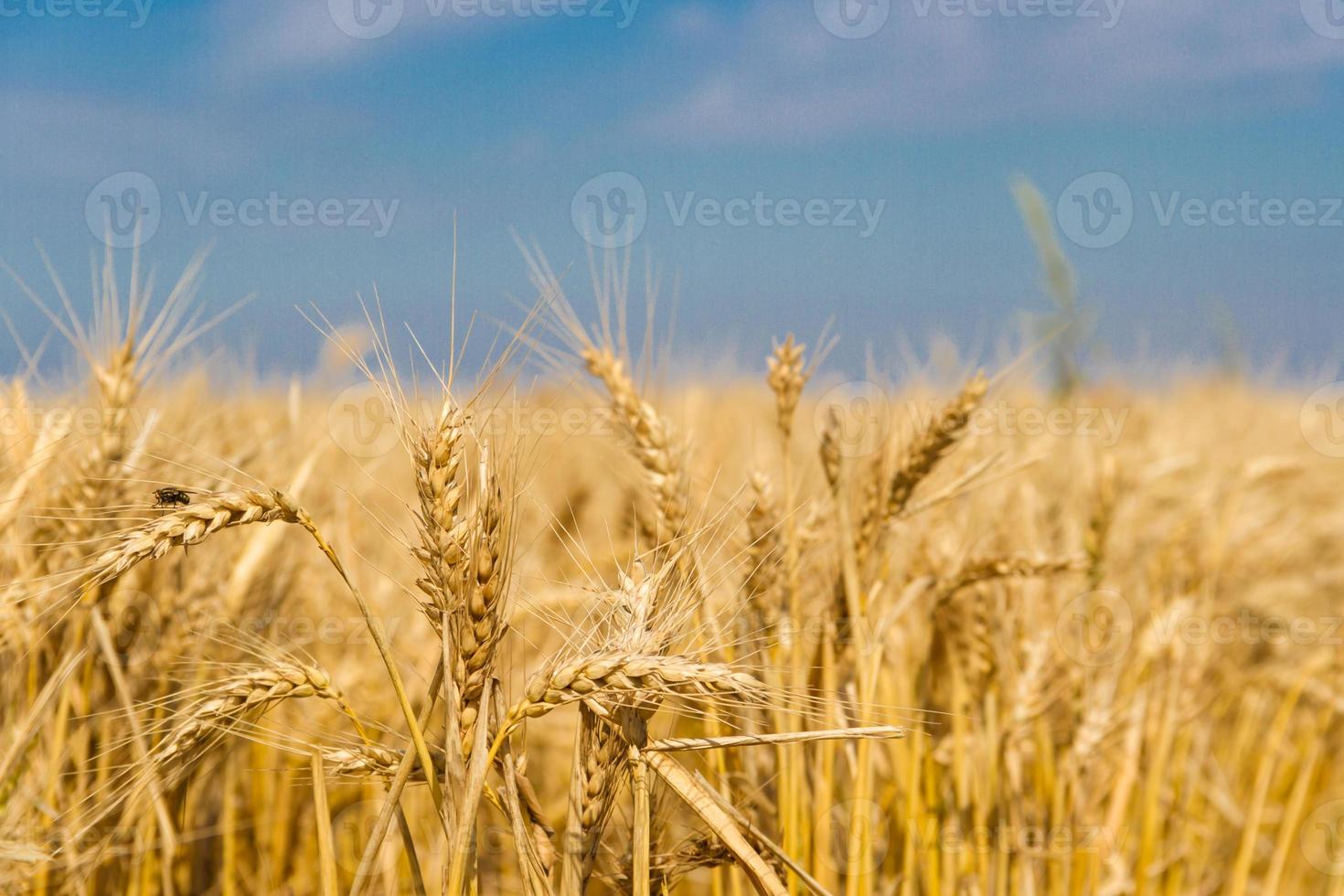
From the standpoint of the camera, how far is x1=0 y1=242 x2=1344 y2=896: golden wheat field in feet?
3.51

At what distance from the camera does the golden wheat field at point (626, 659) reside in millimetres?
1069

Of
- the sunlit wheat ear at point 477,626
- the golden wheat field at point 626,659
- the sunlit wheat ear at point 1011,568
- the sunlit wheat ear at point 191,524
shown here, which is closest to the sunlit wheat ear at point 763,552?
the golden wheat field at point 626,659

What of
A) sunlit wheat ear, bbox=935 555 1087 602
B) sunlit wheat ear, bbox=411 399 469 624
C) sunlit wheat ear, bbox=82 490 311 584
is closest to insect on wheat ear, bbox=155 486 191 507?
sunlit wheat ear, bbox=82 490 311 584

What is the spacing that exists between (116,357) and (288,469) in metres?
0.76

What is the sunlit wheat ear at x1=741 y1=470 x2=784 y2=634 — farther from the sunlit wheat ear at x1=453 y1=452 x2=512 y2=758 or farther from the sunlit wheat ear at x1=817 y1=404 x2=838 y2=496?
the sunlit wheat ear at x1=453 y1=452 x2=512 y2=758

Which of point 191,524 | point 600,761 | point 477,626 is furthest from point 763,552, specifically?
point 191,524

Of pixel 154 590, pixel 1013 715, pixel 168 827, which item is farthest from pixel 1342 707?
pixel 154 590

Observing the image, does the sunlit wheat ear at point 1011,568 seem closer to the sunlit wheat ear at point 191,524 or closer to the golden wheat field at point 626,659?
the golden wheat field at point 626,659

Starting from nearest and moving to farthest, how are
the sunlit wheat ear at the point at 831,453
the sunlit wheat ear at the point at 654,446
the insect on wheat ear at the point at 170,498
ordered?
1. the insect on wheat ear at the point at 170,498
2. the sunlit wheat ear at the point at 654,446
3. the sunlit wheat ear at the point at 831,453

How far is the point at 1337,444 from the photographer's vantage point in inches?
186

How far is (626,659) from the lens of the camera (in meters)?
1.02

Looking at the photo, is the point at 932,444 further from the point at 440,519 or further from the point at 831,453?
the point at 440,519

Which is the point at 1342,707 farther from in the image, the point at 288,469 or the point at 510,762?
the point at 288,469

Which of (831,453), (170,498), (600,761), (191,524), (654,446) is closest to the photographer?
(191,524)
